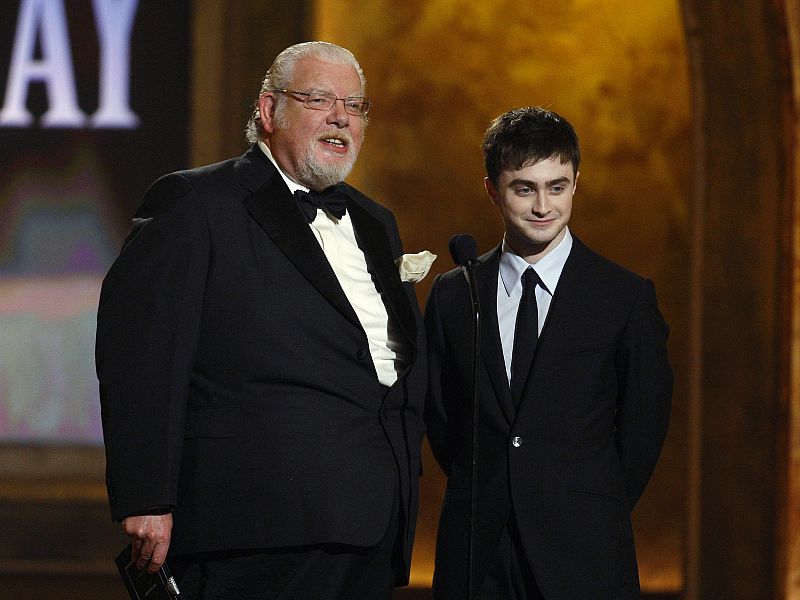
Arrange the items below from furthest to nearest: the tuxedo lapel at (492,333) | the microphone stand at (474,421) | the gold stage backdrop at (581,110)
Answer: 1. the gold stage backdrop at (581,110)
2. the tuxedo lapel at (492,333)
3. the microphone stand at (474,421)

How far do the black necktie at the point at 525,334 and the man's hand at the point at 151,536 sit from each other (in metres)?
0.72

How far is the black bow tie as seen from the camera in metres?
2.40

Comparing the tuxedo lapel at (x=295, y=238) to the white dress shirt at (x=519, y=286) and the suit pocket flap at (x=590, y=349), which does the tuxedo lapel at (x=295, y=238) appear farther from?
the suit pocket flap at (x=590, y=349)

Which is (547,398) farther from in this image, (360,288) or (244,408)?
(244,408)

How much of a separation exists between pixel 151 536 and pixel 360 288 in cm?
65

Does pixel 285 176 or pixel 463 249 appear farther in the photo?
pixel 285 176

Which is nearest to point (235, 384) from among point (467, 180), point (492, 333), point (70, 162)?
point (492, 333)

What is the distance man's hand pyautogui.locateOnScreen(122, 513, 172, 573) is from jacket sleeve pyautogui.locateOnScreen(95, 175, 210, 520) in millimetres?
24

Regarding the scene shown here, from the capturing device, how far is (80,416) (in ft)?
15.6

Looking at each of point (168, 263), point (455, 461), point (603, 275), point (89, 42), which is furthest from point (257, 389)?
point (89, 42)

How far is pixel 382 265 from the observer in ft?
8.07

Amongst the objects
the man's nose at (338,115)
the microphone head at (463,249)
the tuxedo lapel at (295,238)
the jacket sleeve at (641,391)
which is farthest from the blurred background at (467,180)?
the tuxedo lapel at (295,238)

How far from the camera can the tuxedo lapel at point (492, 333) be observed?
236 centimetres

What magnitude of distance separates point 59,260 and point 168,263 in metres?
2.74
